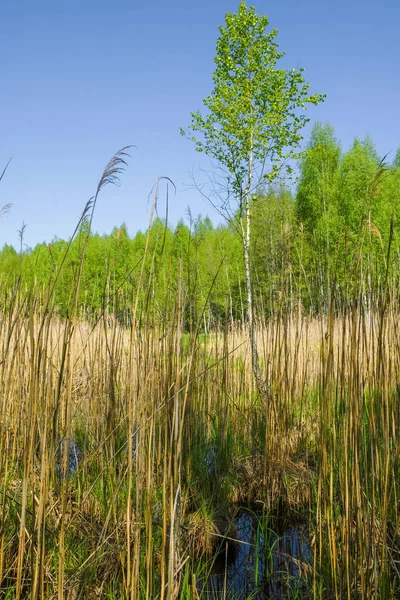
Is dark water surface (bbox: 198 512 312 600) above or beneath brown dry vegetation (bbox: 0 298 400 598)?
beneath

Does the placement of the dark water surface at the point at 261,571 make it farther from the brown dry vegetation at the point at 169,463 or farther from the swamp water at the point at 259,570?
the brown dry vegetation at the point at 169,463

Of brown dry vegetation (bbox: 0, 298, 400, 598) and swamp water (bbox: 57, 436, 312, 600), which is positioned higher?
brown dry vegetation (bbox: 0, 298, 400, 598)

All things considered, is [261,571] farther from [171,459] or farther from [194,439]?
[171,459]

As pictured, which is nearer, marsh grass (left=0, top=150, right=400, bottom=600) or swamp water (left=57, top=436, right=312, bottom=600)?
marsh grass (left=0, top=150, right=400, bottom=600)

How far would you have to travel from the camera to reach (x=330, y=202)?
14344 millimetres

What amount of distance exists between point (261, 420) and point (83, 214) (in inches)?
84.6

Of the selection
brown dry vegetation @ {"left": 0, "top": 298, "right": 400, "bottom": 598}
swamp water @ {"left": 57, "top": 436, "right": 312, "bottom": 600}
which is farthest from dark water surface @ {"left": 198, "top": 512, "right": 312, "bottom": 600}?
brown dry vegetation @ {"left": 0, "top": 298, "right": 400, "bottom": 598}

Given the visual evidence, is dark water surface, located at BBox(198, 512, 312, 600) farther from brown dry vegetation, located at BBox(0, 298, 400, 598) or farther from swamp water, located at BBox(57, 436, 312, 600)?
brown dry vegetation, located at BBox(0, 298, 400, 598)

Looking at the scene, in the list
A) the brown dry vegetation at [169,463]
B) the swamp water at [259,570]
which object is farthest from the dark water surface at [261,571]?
the brown dry vegetation at [169,463]

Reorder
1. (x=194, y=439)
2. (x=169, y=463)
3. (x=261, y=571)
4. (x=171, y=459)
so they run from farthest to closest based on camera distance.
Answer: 1. (x=194, y=439)
2. (x=261, y=571)
3. (x=171, y=459)
4. (x=169, y=463)

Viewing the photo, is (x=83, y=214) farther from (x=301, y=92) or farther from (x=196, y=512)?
(x=301, y=92)

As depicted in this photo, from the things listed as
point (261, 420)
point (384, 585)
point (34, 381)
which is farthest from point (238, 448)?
point (34, 381)

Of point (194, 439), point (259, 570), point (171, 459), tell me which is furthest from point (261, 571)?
point (171, 459)

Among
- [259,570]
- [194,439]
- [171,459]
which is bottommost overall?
[259,570]
